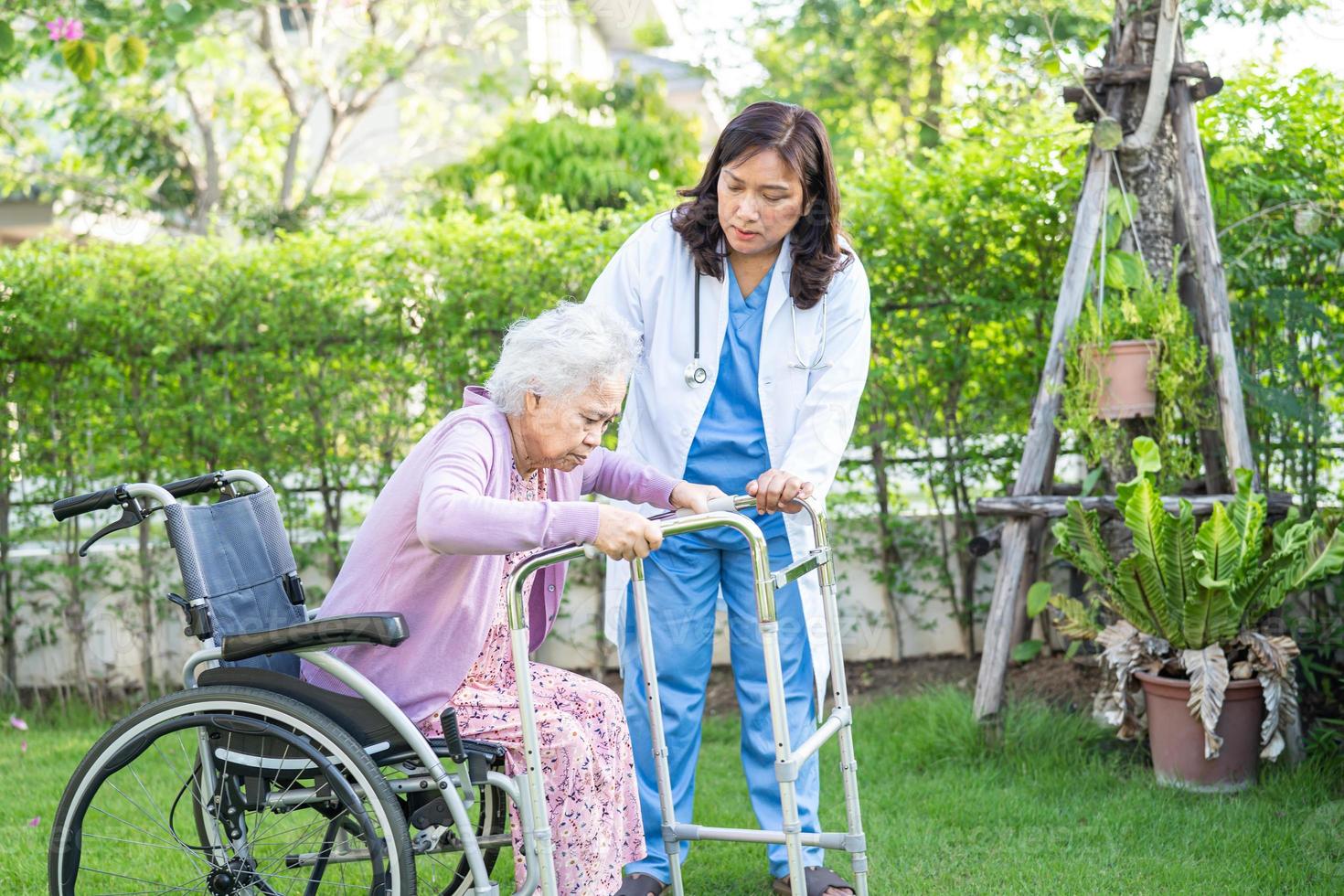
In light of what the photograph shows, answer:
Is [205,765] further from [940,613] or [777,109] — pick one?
[940,613]

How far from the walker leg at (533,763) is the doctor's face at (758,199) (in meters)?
0.99

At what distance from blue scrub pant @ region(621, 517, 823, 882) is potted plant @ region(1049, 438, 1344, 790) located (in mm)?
1130

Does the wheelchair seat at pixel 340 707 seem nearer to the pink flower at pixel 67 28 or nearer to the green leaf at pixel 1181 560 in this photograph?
the green leaf at pixel 1181 560

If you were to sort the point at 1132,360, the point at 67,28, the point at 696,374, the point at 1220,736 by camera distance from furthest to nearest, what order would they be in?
the point at 67,28, the point at 1132,360, the point at 1220,736, the point at 696,374

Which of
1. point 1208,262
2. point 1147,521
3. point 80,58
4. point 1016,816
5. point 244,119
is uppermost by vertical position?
point 244,119

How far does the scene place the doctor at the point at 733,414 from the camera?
2.73m

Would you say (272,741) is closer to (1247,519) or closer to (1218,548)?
(1218,548)

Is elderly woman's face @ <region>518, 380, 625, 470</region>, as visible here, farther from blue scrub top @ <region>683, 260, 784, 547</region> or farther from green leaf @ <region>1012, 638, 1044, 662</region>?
green leaf @ <region>1012, 638, 1044, 662</region>

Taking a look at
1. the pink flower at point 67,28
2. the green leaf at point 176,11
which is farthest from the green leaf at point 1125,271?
the pink flower at point 67,28

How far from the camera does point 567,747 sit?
7.34 ft

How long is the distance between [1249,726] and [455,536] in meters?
2.48

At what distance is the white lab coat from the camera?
2732 mm

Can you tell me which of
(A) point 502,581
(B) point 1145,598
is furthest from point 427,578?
(B) point 1145,598

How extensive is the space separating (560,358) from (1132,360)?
214 cm
